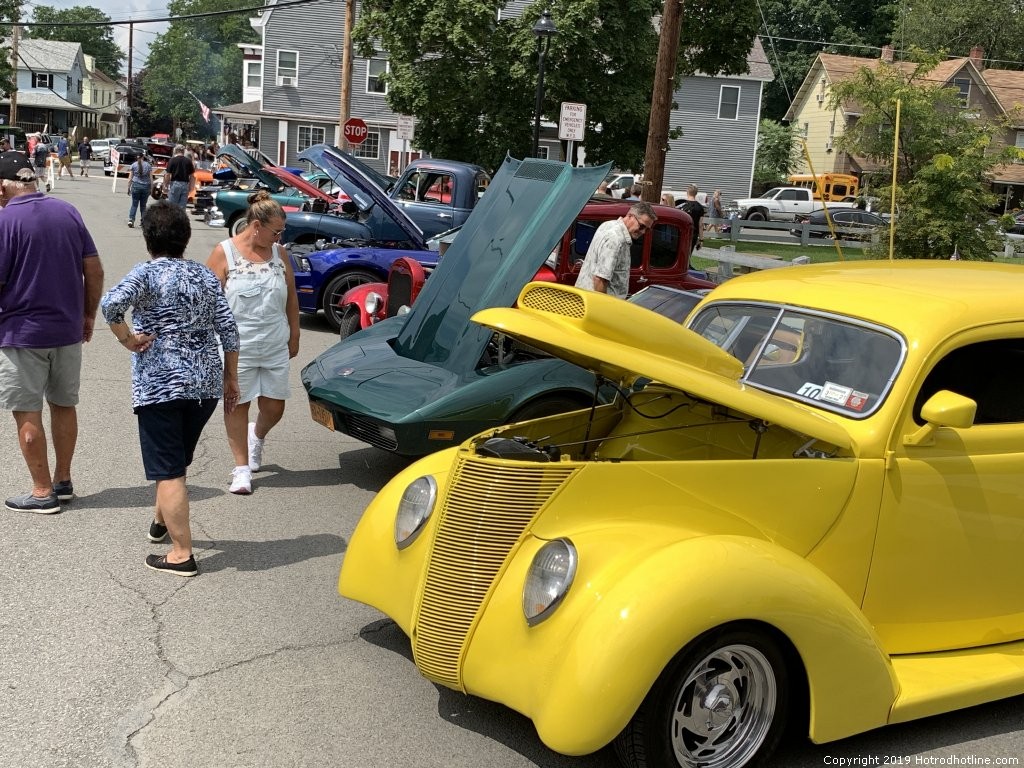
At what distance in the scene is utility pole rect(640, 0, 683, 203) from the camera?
15062mm

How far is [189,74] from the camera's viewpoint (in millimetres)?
104250

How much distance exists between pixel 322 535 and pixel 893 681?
321 cm

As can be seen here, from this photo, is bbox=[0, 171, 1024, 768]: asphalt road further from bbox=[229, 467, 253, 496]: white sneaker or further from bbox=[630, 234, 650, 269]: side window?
bbox=[630, 234, 650, 269]: side window

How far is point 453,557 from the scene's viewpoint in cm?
373

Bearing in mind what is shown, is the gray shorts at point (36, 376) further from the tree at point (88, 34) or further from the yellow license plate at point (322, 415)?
the tree at point (88, 34)

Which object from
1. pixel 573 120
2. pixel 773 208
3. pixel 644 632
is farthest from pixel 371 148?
pixel 644 632

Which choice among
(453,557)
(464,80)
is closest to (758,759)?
(453,557)

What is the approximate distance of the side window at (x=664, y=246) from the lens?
10.8 metres

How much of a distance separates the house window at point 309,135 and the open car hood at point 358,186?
35.6 metres

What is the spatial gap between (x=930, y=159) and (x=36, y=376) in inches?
502

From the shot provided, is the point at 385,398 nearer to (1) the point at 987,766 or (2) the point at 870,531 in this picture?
(2) the point at 870,531

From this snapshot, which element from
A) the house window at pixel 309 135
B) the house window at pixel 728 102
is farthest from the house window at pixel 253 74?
the house window at pixel 728 102

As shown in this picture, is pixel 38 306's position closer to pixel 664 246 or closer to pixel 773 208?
pixel 664 246

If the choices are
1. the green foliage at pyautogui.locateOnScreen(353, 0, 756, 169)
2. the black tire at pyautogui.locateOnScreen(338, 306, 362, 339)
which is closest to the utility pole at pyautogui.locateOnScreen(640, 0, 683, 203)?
the black tire at pyautogui.locateOnScreen(338, 306, 362, 339)
